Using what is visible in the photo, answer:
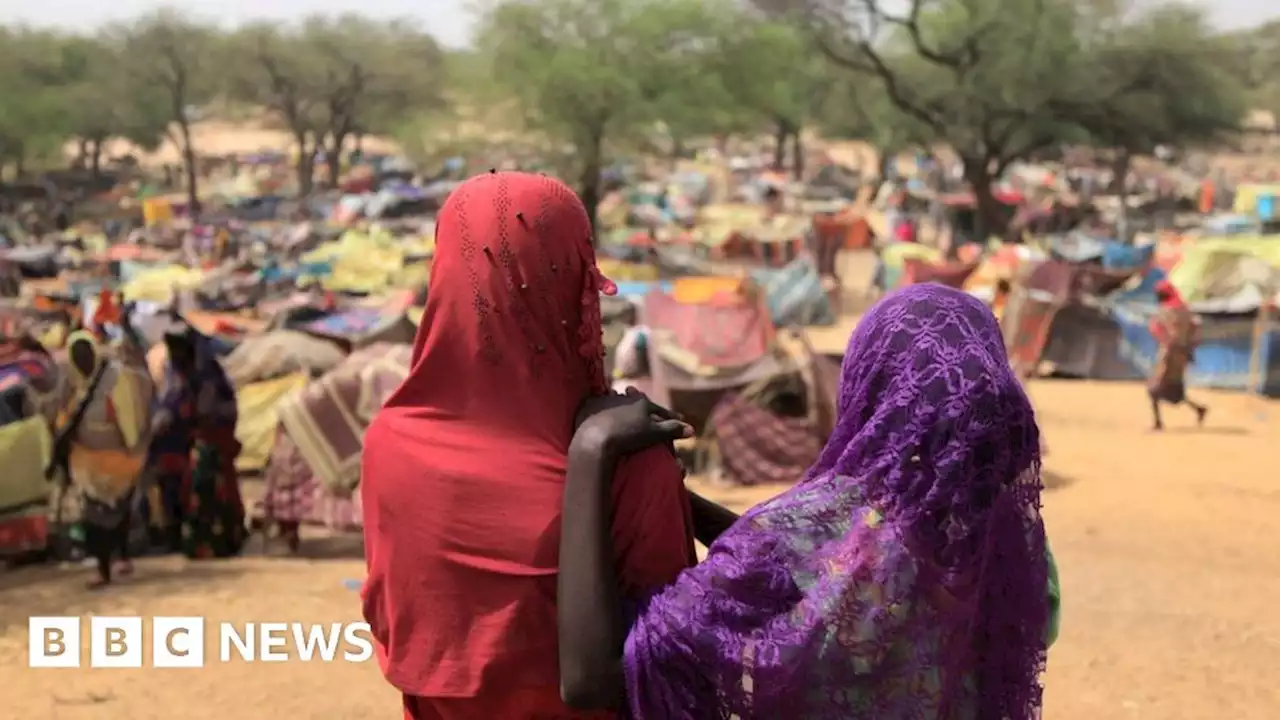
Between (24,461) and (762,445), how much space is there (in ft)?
16.0

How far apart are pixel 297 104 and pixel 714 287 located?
37.6m

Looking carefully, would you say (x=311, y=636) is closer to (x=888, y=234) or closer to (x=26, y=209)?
(x=888, y=234)

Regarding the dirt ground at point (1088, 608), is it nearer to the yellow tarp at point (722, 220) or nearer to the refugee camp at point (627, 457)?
the refugee camp at point (627, 457)

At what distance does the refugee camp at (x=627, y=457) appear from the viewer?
1476 millimetres

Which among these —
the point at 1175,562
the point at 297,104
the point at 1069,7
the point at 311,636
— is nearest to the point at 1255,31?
the point at 1069,7

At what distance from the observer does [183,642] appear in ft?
17.9

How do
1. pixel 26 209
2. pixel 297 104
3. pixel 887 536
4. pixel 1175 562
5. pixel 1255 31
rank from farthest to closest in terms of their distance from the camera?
pixel 1255 31
pixel 297 104
pixel 26 209
pixel 1175 562
pixel 887 536

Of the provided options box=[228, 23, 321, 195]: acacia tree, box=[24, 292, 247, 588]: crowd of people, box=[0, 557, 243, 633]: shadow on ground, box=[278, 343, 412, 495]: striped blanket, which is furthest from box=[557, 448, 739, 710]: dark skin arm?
box=[228, 23, 321, 195]: acacia tree

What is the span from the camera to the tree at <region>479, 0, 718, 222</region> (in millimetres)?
24516

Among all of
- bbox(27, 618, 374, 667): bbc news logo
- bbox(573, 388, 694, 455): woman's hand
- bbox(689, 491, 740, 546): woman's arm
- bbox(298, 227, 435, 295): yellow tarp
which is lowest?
bbox(27, 618, 374, 667): bbc news logo

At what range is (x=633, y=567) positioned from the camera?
4.90 feet

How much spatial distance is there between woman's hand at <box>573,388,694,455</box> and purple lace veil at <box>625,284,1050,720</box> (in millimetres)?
151

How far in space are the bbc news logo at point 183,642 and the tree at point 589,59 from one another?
1977cm

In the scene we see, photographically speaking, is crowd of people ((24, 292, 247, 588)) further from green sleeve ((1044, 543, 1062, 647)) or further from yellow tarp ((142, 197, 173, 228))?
yellow tarp ((142, 197, 173, 228))
